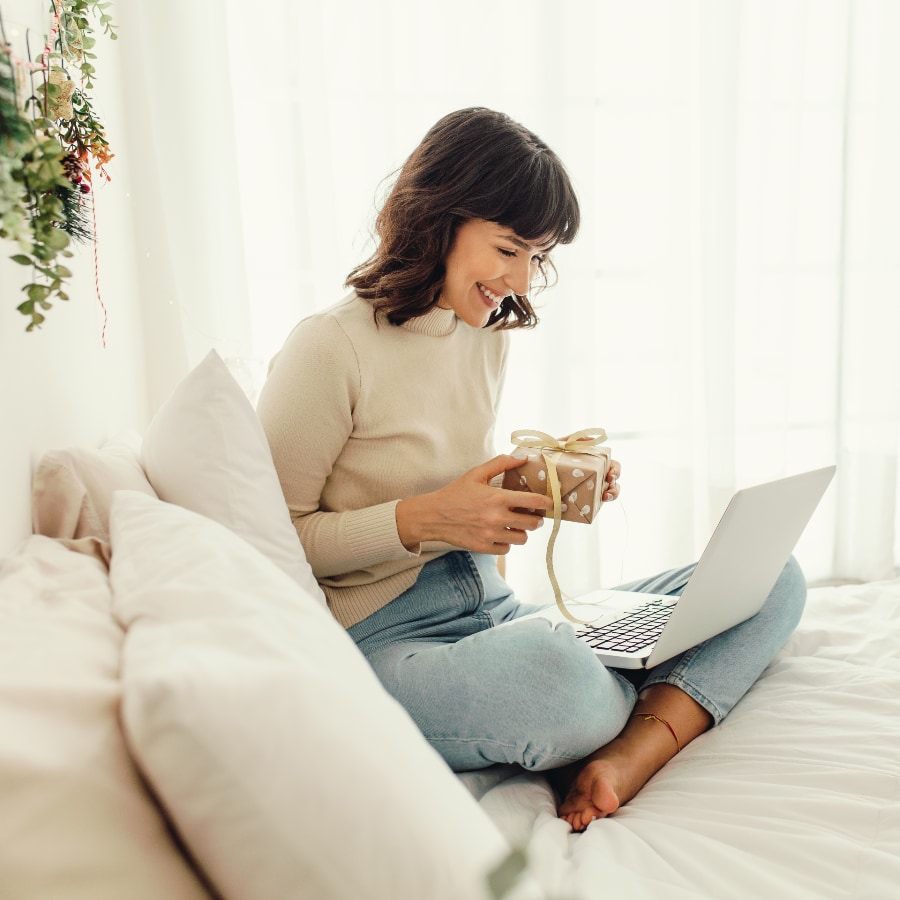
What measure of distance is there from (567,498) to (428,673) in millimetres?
308

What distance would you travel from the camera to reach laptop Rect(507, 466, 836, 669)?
1107 mm

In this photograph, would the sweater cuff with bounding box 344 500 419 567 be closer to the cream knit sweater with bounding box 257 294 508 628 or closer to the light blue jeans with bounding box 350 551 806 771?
the cream knit sweater with bounding box 257 294 508 628

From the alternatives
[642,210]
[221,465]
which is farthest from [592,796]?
[642,210]

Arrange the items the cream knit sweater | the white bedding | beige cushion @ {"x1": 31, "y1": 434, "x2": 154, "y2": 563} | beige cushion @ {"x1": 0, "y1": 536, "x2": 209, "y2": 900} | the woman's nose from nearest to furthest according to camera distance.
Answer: beige cushion @ {"x1": 0, "y1": 536, "x2": 209, "y2": 900}, the white bedding, beige cushion @ {"x1": 31, "y1": 434, "x2": 154, "y2": 563}, the cream knit sweater, the woman's nose

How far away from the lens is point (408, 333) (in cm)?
148

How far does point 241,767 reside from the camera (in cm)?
44

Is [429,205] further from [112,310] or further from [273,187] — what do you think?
[273,187]

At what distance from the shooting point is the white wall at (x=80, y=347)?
2.81ft

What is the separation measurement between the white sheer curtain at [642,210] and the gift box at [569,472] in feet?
3.80

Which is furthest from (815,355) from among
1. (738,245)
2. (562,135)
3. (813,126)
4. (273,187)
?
(273,187)

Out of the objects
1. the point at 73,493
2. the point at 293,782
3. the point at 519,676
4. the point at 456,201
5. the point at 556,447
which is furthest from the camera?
the point at 456,201

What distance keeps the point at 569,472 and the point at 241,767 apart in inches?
32.9

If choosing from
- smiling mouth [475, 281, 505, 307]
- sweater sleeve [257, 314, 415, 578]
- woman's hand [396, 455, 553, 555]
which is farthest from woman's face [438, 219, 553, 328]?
woman's hand [396, 455, 553, 555]

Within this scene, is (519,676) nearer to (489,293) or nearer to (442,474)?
(442,474)
